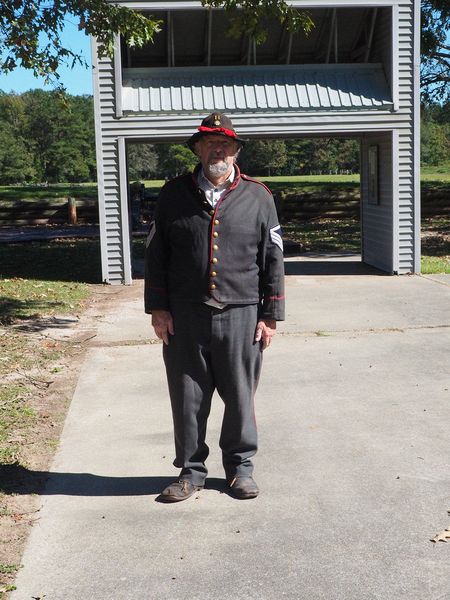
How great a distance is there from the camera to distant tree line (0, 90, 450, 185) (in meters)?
89.9

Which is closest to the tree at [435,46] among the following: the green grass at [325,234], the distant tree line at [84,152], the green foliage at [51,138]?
the green grass at [325,234]

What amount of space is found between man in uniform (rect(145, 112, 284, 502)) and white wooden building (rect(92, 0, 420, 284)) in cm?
934

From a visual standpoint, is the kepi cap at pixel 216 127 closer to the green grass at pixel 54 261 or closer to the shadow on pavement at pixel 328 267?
the green grass at pixel 54 261

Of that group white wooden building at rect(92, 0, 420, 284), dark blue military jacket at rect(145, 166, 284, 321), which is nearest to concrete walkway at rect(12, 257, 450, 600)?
dark blue military jacket at rect(145, 166, 284, 321)

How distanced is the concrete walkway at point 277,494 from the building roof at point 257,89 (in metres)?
6.36

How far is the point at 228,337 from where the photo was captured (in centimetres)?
479

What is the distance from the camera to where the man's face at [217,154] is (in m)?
4.71

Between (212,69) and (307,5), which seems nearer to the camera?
(307,5)

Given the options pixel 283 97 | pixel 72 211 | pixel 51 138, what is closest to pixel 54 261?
pixel 283 97

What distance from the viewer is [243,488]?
488 cm

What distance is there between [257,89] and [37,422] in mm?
9311

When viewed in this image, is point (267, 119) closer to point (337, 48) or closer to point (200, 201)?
point (337, 48)

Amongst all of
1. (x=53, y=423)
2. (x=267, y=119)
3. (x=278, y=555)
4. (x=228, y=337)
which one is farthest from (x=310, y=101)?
(x=278, y=555)

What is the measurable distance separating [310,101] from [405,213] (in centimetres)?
248
